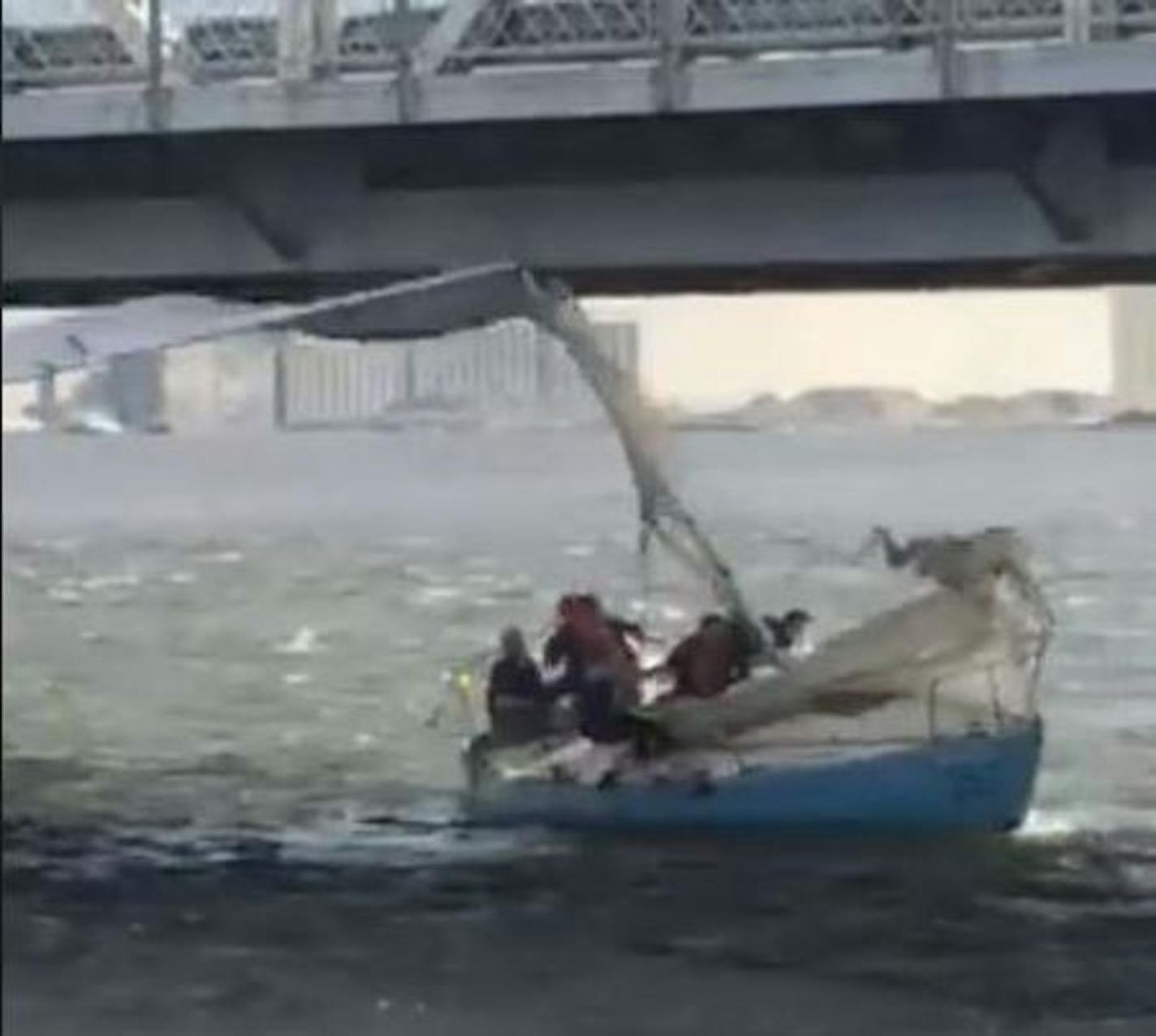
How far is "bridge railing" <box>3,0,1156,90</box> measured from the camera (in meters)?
18.0

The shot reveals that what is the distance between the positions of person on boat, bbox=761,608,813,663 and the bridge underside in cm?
870

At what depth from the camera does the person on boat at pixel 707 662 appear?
2788 centimetres

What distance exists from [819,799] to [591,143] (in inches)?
409

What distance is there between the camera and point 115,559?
88.7m

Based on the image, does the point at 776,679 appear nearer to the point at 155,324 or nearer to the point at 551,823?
the point at 551,823

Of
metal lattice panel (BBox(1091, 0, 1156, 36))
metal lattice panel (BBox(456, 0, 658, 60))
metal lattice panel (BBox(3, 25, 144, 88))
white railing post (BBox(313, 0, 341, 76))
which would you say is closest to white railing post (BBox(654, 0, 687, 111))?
metal lattice panel (BBox(456, 0, 658, 60))

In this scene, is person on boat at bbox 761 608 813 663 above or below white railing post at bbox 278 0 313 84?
below

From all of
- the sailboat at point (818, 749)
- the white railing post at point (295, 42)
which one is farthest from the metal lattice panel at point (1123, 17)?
the sailboat at point (818, 749)

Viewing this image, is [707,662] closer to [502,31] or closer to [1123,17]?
[502,31]

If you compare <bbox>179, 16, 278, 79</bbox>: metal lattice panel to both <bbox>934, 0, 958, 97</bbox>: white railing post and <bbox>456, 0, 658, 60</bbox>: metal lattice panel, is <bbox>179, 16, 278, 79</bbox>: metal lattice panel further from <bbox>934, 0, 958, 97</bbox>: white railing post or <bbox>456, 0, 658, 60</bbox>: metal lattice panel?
<bbox>934, 0, 958, 97</bbox>: white railing post

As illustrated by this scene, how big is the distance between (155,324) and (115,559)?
8153 centimetres

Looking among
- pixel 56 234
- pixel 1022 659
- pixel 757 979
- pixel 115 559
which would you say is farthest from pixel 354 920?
pixel 115 559

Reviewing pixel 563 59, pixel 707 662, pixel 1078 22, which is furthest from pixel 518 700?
pixel 1078 22

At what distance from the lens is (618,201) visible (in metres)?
19.9
